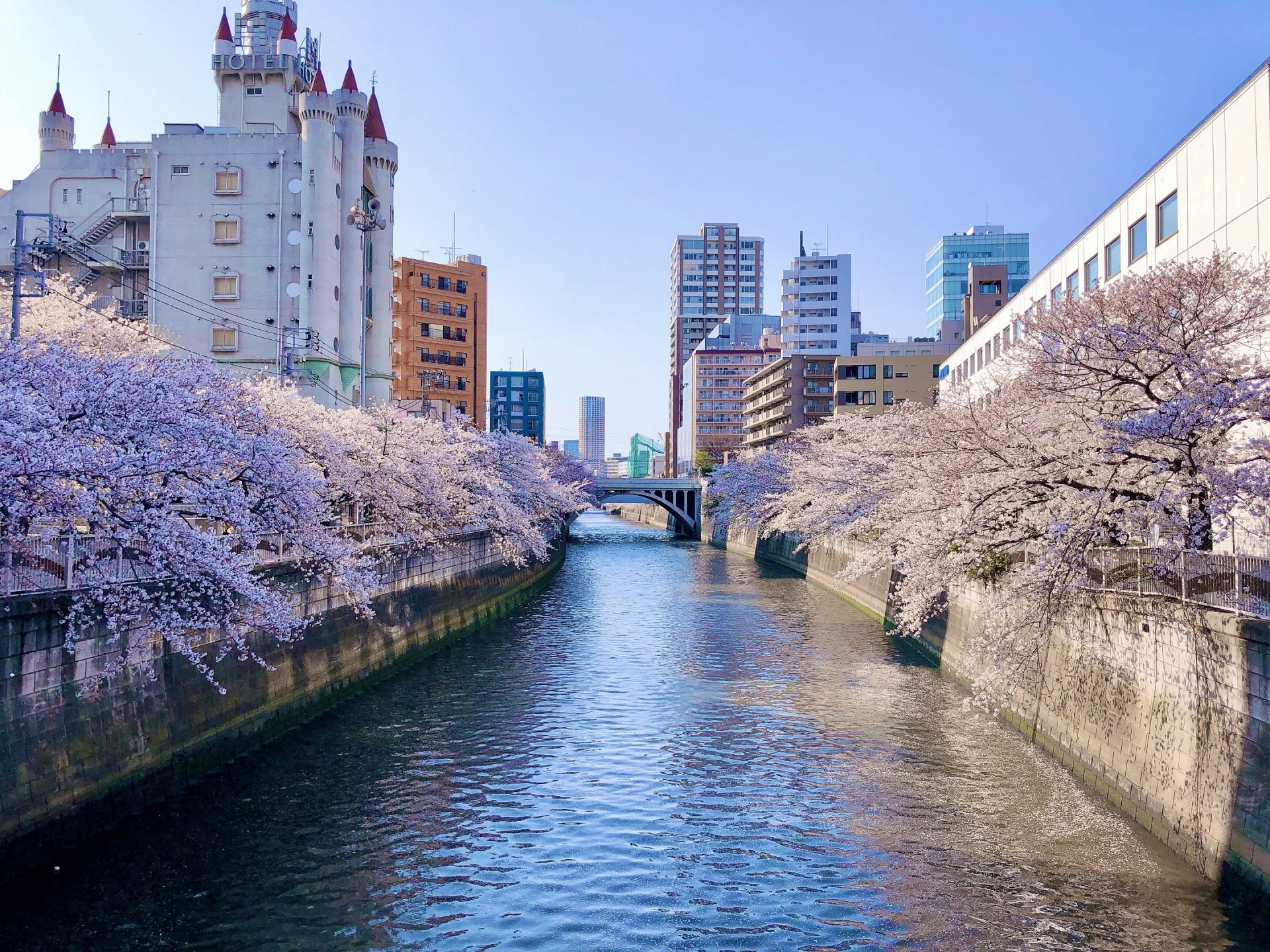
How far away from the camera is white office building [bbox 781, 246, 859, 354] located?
13675 cm

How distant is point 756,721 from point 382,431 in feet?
59.7

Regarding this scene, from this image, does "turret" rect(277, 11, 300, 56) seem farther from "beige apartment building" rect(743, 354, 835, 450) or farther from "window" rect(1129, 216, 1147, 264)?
"beige apartment building" rect(743, 354, 835, 450)

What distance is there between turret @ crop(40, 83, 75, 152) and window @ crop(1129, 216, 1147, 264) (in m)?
52.1

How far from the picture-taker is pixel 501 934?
40.2 ft

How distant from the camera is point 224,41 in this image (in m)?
52.9

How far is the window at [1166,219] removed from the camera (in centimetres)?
2341

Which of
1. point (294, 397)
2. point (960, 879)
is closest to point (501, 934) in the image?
point (960, 879)

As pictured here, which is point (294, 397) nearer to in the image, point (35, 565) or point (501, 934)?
point (35, 565)

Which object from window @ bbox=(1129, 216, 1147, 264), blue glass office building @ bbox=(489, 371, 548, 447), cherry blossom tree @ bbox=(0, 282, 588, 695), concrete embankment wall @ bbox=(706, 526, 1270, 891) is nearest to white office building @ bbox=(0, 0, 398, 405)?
cherry blossom tree @ bbox=(0, 282, 588, 695)

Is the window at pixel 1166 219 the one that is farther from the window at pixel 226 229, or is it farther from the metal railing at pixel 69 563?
the window at pixel 226 229

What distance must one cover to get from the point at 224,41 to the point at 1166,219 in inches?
1895

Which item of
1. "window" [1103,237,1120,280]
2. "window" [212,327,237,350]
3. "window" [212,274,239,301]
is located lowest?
"window" [1103,237,1120,280]

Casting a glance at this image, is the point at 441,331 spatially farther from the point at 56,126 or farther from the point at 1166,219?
the point at 1166,219

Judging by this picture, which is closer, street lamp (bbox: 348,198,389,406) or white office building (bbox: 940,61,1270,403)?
white office building (bbox: 940,61,1270,403)
